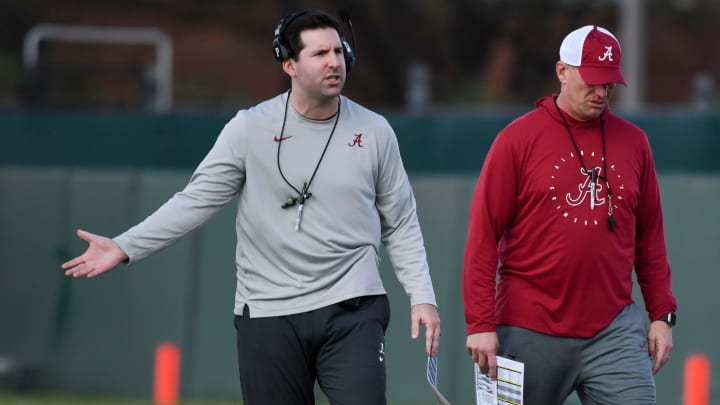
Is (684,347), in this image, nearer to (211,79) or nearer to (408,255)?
(408,255)

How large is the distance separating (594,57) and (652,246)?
83cm

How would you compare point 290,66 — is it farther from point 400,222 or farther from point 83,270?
point 83,270

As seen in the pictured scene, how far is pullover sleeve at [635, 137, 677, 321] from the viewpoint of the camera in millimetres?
5945

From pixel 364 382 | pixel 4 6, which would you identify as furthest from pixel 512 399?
pixel 4 6

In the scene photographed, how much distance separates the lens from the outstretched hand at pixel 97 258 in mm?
5340

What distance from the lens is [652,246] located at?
599 cm

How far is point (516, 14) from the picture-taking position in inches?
1321

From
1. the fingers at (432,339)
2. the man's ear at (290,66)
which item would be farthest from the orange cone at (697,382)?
the man's ear at (290,66)

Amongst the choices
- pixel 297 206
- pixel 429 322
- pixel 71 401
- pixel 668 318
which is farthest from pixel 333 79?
pixel 71 401

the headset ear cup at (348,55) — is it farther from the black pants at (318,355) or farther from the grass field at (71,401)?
the grass field at (71,401)

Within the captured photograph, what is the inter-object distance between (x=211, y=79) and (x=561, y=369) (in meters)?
30.4

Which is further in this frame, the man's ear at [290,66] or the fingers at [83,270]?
the man's ear at [290,66]

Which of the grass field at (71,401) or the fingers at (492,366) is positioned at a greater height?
the fingers at (492,366)

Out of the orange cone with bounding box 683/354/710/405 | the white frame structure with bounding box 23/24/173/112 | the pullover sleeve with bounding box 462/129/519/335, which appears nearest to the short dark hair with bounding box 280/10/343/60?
the pullover sleeve with bounding box 462/129/519/335
